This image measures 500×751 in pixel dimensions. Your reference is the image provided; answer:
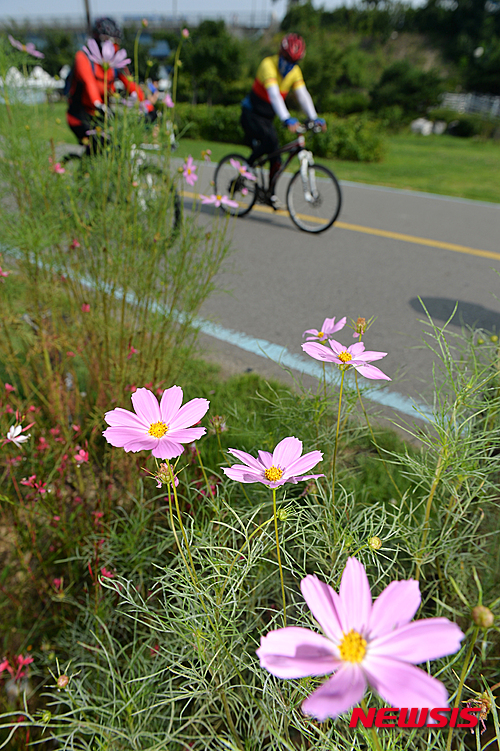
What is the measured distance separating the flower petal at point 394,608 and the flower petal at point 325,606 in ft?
0.11

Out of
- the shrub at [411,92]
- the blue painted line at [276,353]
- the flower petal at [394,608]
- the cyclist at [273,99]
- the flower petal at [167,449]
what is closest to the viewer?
the flower petal at [394,608]

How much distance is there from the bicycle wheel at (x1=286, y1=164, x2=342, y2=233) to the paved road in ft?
0.49

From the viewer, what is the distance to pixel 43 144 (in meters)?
2.44

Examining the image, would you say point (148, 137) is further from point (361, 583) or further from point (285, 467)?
point (361, 583)

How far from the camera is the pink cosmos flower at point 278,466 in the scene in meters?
0.72

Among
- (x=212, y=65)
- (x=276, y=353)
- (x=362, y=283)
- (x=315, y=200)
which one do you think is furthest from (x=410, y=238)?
(x=212, y=65)

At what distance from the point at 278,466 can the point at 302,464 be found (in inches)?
2.1

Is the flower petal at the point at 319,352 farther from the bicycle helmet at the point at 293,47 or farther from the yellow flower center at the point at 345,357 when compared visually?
the bicycle helmet at the point at 293,47

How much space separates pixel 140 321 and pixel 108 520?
779 millimetres

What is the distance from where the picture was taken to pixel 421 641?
1.40 ft

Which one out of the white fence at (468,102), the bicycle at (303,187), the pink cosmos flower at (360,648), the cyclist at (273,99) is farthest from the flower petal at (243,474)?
the white fence at (468,102)

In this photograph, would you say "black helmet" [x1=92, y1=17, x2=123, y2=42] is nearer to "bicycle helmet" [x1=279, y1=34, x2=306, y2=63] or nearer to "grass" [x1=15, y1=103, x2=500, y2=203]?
"bicycle helmet" [x1=279, y1=34, x2=306, y2=63]

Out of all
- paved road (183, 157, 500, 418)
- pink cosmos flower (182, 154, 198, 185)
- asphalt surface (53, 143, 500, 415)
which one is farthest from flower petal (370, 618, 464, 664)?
pink cosmos flower (182, 154, 198, 185)

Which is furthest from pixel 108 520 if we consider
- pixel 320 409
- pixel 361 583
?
pixel 361 583
